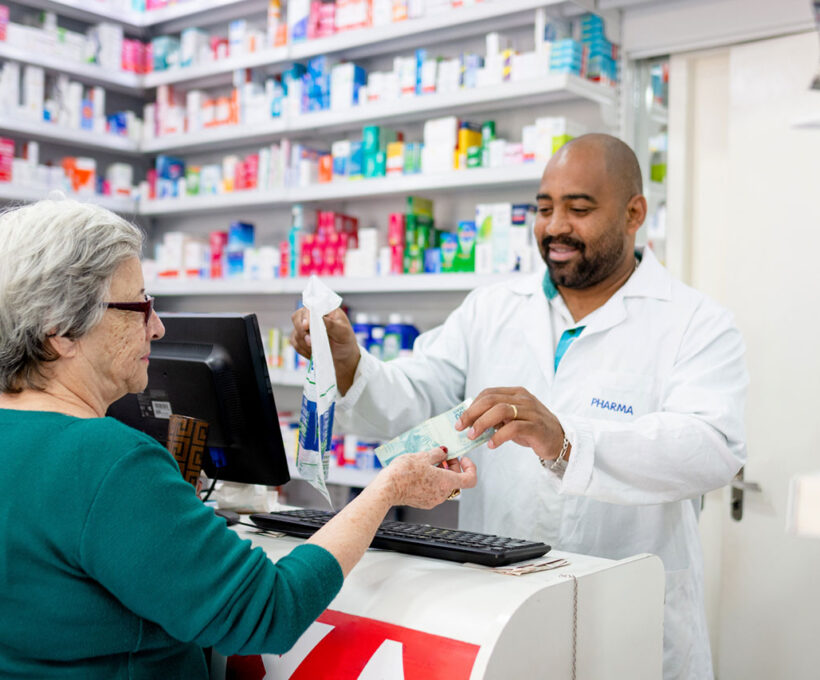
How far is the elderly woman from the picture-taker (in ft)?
3.66

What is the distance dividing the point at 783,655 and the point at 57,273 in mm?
Answer: 2739

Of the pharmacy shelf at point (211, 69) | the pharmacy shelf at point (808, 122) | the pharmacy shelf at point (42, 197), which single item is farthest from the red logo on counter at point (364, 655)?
the pharmacy shelf at point (211, 69)

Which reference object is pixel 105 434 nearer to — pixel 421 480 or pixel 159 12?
pixel 421 480

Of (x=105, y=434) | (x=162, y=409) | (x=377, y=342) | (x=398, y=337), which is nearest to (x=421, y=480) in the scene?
(x=105, y=434)

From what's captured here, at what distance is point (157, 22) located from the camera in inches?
197

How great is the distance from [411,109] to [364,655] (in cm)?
276

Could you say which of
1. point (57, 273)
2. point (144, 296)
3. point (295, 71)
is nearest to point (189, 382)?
point (144, 296)

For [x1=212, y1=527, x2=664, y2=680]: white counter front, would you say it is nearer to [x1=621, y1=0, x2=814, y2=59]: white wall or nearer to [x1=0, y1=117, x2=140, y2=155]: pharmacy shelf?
[x1=621, y1=0, x2=814, y2=59]: white wall

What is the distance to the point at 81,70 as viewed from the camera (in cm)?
463

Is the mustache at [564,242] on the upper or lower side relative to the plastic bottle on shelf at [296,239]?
lower

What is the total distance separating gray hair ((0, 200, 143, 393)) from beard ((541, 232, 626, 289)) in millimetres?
1245

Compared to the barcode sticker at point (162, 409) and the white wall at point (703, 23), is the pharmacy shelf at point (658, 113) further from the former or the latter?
the barcode sticker at point (162, 409)

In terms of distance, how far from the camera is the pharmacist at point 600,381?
1833 millimetres

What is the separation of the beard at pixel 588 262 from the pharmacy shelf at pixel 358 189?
107 cm
